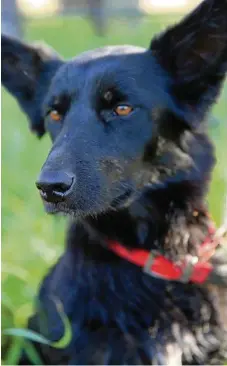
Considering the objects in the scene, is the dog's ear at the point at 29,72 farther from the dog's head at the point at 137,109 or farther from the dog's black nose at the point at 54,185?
the dog's black nose at the point at 54,185

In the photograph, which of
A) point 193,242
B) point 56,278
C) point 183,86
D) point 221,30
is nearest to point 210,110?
point 183,86

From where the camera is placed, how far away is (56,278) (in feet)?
9.38

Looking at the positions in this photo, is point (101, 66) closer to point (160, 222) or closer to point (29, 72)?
point (29, 72)

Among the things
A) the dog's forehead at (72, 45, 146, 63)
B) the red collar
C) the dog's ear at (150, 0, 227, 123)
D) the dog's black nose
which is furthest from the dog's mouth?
the dog's forehead at (72, 45, 146, 63)

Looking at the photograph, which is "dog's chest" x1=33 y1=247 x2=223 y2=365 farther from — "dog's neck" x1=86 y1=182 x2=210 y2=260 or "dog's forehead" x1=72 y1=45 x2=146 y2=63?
"dog's forehead" x1=72 y1=45 x2=146 y2=63

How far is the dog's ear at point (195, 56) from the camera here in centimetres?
266

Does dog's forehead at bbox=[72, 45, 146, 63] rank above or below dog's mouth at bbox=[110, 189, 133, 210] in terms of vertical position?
above

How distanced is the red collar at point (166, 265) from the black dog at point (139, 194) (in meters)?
0.01

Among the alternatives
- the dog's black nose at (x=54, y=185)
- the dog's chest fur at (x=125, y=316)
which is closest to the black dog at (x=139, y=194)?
the dog's chest fur at (x=125, y=316)

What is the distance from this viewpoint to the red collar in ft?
8.83

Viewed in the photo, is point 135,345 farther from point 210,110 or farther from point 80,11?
point 80,11

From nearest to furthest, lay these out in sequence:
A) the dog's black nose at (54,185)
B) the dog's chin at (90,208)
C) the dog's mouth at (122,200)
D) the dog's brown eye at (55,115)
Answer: the dog's black nose at (54,185)
the dog's chin at (90,208)
the dog's mouth at (122,200)
the dog's brown eye at (55,115)

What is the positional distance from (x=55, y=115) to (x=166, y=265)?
74cm

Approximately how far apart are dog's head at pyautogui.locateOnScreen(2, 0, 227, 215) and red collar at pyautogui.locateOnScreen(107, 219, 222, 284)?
8.0 inches
